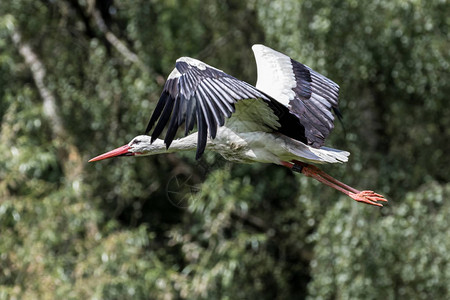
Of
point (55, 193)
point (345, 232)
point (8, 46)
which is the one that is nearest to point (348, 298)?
point (345, 232)

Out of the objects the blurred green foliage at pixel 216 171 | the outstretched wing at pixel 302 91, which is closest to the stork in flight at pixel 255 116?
the outstretched wing at pixel 302 91

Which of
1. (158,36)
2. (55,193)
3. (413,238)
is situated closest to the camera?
(413,238)

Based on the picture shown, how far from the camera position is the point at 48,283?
24.1 feet

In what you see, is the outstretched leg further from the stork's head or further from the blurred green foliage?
the blurred green foliage

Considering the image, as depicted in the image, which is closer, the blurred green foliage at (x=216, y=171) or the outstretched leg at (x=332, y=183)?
the outstretched leg at (x=332, y=183)

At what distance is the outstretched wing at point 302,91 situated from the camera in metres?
5.07

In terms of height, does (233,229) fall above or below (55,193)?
below

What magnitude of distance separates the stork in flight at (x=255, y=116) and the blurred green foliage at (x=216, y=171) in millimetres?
1470

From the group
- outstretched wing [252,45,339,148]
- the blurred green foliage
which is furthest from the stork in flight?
the blurred green foliage

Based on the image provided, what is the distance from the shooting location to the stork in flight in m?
4.22

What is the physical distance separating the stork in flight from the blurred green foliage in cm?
147

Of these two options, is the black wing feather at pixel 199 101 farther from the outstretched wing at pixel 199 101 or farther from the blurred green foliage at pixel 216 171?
the blurred green foliage at pixel 216 171

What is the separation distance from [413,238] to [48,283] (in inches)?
102

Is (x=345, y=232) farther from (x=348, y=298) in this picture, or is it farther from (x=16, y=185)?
(x=16, y=185)
